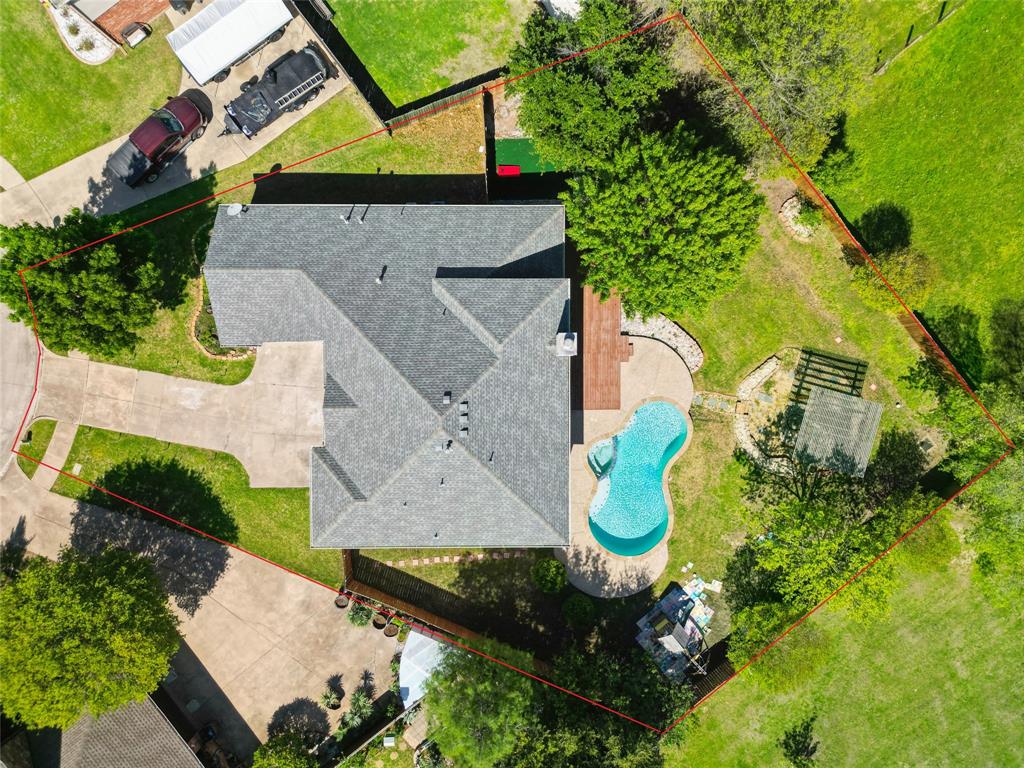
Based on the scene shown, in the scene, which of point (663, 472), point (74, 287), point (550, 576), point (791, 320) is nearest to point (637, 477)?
point (663, 472)

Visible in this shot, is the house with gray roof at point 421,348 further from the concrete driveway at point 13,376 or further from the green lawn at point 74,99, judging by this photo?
the concrete driveway at point 13,376

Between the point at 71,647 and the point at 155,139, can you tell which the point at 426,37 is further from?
the point at 71,647

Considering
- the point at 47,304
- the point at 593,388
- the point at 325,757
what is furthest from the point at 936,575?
the point at 47,304

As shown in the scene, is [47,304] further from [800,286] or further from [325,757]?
[800,286]

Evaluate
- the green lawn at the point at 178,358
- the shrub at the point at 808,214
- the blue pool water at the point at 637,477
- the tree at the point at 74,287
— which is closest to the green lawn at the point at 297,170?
the green lawn at the point at 178,358

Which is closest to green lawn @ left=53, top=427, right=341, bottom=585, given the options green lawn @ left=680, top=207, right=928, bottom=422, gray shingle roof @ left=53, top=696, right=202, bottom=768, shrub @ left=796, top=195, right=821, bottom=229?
gray shingle roof @ left=53, top=696, right=202, bottom=768
